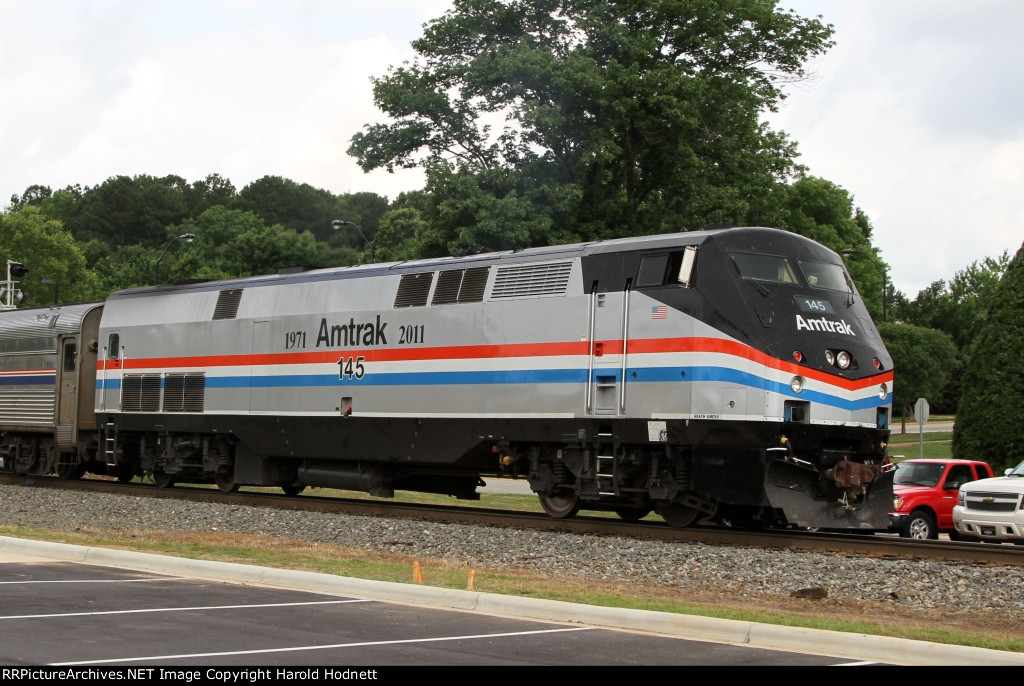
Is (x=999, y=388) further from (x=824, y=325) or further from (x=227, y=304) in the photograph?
(x=227, y=304)

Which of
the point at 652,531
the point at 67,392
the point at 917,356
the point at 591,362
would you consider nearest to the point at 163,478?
the point at 67,392

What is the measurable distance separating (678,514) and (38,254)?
231ft

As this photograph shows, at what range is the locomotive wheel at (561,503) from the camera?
17953 mm

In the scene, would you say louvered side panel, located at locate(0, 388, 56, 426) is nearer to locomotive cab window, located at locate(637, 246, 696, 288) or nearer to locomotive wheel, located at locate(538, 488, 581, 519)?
locomotive wheel, located at locate(538, 488, 581, 519)

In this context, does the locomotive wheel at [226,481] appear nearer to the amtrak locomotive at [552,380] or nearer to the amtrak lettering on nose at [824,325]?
the amtrak locomotive at [552,380]

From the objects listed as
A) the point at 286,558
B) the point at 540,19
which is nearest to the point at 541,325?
the point at 286,558

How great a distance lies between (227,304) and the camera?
22719mm

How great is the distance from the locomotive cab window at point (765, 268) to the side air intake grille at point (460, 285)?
4346mm

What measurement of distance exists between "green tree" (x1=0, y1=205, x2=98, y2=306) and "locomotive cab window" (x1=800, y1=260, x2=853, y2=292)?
66.0 meters

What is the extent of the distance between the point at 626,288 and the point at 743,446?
2.90m

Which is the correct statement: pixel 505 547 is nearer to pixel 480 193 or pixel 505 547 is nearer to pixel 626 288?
pixel 626 288

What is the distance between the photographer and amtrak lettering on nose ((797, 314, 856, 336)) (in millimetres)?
15781

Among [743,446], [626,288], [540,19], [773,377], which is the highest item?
[540,19]

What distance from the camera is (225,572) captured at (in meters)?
12.6
